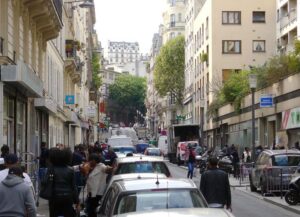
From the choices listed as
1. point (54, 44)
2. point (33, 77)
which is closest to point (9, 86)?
point (33, 77)

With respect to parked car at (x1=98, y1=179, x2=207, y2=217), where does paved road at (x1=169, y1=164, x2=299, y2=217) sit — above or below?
below

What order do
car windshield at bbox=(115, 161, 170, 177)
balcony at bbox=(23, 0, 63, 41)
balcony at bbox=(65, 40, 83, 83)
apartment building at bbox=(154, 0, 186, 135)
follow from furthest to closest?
apartment building at bbox=(154, 0, 186, 135) → balcony at bbox=(65, 40, 83, 83) → balcony at bbox=(23, 0, 63, 41) → car windshield at bbox=(115, 161, 170, 177)

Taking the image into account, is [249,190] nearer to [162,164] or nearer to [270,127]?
[162,164]

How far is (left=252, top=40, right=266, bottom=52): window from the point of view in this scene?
6656 cm

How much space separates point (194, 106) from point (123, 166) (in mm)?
66946

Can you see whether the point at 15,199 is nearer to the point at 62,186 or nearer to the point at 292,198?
the point at 62,186

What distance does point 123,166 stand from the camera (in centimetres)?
1577

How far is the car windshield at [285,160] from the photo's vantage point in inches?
944

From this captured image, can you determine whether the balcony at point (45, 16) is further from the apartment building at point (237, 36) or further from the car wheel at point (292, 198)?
the apartment building at point (237, 36)

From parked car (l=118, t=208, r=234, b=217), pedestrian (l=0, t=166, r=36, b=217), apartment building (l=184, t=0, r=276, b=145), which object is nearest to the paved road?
pedestrian (l=0, t=166, r=36, b=217)

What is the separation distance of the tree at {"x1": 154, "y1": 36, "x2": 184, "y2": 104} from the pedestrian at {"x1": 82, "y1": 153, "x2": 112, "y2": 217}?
3197 inches

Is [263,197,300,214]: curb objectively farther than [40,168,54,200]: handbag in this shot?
Yes

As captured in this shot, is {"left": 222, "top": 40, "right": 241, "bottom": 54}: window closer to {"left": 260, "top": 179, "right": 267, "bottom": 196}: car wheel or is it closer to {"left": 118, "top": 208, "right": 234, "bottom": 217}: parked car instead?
{"left": 260, "top": 179, "right": 267, "bottom": 196}: car wheel

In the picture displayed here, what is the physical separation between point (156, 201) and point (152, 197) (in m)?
0.08
